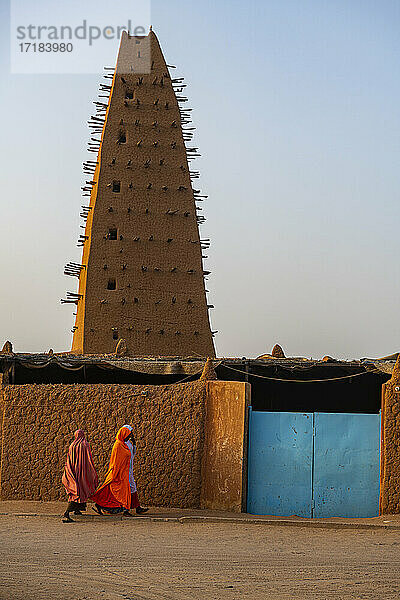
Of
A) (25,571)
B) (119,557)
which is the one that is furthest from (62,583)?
(119,557)

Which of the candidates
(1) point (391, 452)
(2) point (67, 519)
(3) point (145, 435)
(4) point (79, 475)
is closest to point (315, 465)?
(1) point (391, 452)

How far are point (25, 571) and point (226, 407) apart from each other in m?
5.21

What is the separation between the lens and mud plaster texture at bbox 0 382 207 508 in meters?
12.4

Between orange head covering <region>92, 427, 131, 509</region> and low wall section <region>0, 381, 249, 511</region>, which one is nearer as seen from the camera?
orange head covering <region>92, 427, 131, 509</region>

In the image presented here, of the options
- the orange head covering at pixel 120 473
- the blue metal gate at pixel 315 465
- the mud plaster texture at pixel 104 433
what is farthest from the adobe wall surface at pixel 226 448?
the orange head covering at pixel 120 473

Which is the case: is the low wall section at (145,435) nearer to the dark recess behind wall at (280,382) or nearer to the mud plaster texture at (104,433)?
the mud plaster texture at (104,433)

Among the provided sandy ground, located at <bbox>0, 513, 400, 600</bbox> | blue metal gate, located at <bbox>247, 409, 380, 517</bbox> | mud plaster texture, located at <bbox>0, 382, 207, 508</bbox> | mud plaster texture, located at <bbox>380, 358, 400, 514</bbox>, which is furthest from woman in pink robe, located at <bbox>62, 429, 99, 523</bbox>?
mud plaster texture, located at <bbox>380, 358, 400, 514</bbox>

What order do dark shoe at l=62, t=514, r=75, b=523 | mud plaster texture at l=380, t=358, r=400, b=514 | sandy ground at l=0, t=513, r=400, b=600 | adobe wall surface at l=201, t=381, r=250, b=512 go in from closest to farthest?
sandy ground at l=0, t=513, r=400, b=600
dark shoe at l=62, t=514, r=75, b=523
mud plaster texture at l=380, t=358, r=400, b=514
adobe wall surface at l=201, t=381, r=250, b=512

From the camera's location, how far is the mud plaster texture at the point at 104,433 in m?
12.4

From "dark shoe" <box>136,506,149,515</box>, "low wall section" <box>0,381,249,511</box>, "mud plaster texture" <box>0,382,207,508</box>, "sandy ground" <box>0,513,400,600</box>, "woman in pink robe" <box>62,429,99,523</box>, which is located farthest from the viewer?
"mud plaster texture" <box>0,382,207,508</box>

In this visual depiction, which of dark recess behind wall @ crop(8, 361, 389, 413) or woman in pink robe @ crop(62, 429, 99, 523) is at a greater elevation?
dark recess behind wall @ crop(8, 361, 389, 413)

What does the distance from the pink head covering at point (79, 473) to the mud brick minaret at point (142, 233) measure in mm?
10283

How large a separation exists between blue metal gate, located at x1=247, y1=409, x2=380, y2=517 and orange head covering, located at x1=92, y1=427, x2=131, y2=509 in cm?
186

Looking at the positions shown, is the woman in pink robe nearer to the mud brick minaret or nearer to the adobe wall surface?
the adobe wall surface
